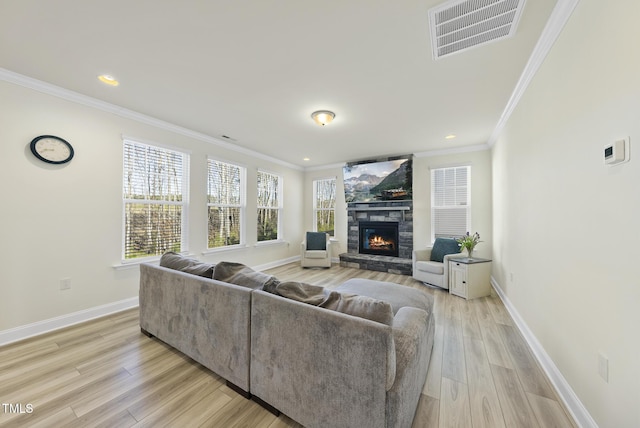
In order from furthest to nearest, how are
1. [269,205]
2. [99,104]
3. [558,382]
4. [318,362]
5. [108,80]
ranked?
[269,205]
[99,104]
[108,80]
[558,382]
[318,362]

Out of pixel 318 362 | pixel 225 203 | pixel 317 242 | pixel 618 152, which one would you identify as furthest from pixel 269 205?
pixel 618 152

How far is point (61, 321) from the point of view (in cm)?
268

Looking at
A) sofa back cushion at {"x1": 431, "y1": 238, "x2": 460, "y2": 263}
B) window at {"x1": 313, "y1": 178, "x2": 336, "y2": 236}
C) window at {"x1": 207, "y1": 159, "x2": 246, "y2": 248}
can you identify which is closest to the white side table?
sofa back cushion at {"x1": 431, "y1": 238, "x2": 460, "y2": 263}

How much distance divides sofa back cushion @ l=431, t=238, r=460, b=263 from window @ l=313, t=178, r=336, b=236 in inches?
106

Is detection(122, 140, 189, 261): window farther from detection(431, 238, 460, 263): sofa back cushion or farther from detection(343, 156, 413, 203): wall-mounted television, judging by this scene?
detection(431, 238, 460, 263): sofa back cushion

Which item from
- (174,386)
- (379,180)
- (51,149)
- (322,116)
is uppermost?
(322,116)

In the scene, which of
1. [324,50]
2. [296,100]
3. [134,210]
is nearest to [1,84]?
[134,210]

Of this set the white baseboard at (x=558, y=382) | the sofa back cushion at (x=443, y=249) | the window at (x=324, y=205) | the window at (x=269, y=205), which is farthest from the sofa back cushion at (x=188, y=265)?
the window at (x=324, y=205)

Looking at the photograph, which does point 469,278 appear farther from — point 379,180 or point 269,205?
point 269,205

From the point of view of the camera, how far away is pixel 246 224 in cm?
508

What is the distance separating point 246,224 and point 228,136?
1.82m

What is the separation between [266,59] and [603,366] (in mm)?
3128

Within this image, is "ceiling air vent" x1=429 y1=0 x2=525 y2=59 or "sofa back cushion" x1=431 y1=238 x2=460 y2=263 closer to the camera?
"ceiling air vent" x1=429 y1=0 x2=525 y2=59

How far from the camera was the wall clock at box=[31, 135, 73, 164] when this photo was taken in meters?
2.54
